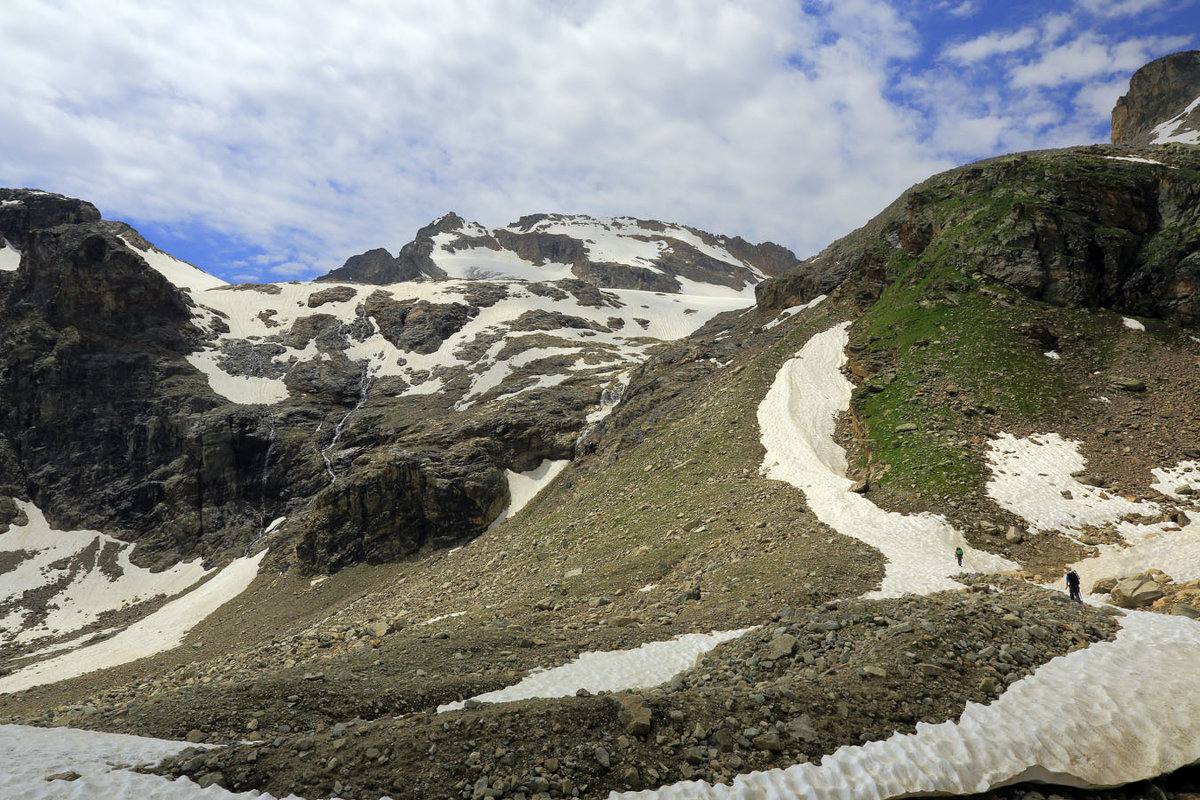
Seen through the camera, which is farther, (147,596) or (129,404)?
(129,404)

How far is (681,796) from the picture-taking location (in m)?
7.90

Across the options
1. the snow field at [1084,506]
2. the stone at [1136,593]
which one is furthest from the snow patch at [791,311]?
the stone at [1136,593]

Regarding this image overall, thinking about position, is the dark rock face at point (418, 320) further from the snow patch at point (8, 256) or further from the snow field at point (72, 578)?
the snow patch at point (8, 256)

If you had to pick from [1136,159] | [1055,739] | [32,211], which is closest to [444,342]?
[32,211]

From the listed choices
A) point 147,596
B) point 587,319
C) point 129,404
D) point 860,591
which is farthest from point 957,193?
point 129,404

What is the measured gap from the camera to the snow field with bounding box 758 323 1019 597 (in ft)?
69.6

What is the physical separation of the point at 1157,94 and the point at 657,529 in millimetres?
150188

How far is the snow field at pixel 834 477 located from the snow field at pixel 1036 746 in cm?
810

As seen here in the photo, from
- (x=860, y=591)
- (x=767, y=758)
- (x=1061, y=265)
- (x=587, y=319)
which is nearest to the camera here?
(x=767, y=758)

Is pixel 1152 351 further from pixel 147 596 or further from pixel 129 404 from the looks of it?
pixel 129 404

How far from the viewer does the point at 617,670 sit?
14914mm

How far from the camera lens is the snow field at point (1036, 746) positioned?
8.20 m

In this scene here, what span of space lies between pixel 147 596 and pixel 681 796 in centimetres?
7541

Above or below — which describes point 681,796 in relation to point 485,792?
below
